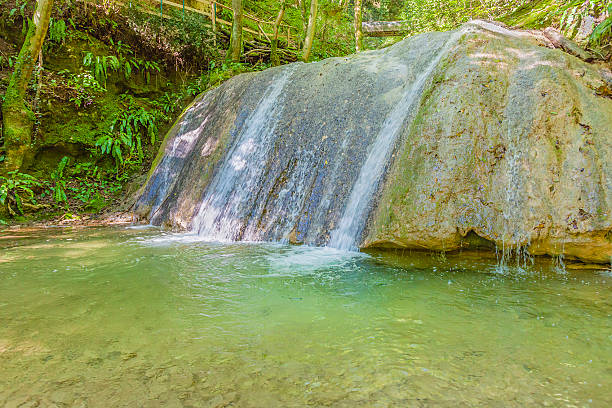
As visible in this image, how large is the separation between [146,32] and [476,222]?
1002cm

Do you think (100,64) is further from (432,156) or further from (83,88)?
(432,156)

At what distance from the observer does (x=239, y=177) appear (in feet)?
21.6

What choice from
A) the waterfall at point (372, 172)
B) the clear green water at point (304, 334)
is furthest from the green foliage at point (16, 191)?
the waterfall at point (372, 172)

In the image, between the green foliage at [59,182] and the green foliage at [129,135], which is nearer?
Answer: the green foliage at [59,182]

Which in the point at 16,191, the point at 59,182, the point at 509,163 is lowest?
the point at 16,191

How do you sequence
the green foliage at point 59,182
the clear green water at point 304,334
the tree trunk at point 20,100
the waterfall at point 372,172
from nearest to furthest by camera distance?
1. the clear green water at point 304,334
2. the waterfall at point 372,172
3. the tree trunk at point 20,100
4. the green foliage at point 59,182

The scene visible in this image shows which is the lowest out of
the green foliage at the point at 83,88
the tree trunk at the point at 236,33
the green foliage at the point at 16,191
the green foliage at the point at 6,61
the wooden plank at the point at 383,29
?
the green foliage at the point at 16,191

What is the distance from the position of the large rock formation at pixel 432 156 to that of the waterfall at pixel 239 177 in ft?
0.08

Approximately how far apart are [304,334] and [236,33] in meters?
10.2

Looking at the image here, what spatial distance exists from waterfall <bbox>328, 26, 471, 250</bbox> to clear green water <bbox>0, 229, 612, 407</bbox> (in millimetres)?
710

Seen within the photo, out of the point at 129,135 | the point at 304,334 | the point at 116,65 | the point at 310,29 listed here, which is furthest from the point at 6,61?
the point at 304,334

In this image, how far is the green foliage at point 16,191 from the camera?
685cm

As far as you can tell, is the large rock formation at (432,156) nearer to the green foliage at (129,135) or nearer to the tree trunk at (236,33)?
the green foliage at (129,135)

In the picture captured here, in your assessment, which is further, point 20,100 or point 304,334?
point 20,100
